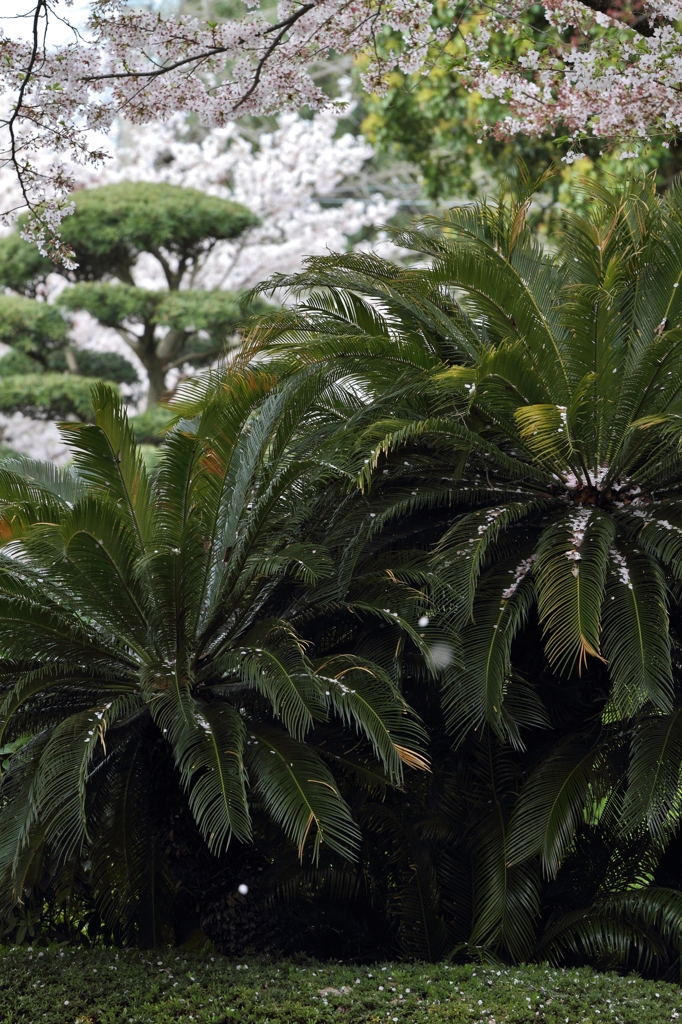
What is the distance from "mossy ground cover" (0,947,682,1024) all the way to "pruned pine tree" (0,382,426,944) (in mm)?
452

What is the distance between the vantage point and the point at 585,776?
5242mm

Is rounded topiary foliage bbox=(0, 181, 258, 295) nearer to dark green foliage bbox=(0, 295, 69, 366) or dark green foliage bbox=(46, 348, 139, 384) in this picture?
dark green foliage bbox=(0, 295, 69, 366)

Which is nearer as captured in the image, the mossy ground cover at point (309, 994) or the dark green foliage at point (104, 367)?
the mossy ground cover at point (309, 994)

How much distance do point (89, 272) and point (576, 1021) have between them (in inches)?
492

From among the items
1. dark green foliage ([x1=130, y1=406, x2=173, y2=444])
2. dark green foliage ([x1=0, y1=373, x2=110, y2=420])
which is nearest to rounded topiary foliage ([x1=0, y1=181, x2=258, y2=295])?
dark green foliage ([x1=0, y1=373, x2=110, y2=420])

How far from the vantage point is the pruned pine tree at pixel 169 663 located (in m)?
4.62

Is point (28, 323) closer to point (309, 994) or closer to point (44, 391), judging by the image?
point (44, 391)

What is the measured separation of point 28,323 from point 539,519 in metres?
9.96

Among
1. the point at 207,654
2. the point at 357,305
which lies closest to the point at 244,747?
the point at 207,654

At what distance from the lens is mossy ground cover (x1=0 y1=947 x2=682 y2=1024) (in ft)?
14.1

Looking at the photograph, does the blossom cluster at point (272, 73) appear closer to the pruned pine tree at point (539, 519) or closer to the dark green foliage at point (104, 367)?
the pruned pine tree at point (539, 519)

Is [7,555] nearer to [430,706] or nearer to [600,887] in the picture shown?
[430,706]

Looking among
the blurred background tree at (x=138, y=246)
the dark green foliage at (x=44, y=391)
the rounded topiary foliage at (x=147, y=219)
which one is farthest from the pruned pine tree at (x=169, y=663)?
the rounded topiary foliage at (x=147, y=219)

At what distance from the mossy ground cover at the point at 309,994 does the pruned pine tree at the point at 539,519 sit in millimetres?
579
